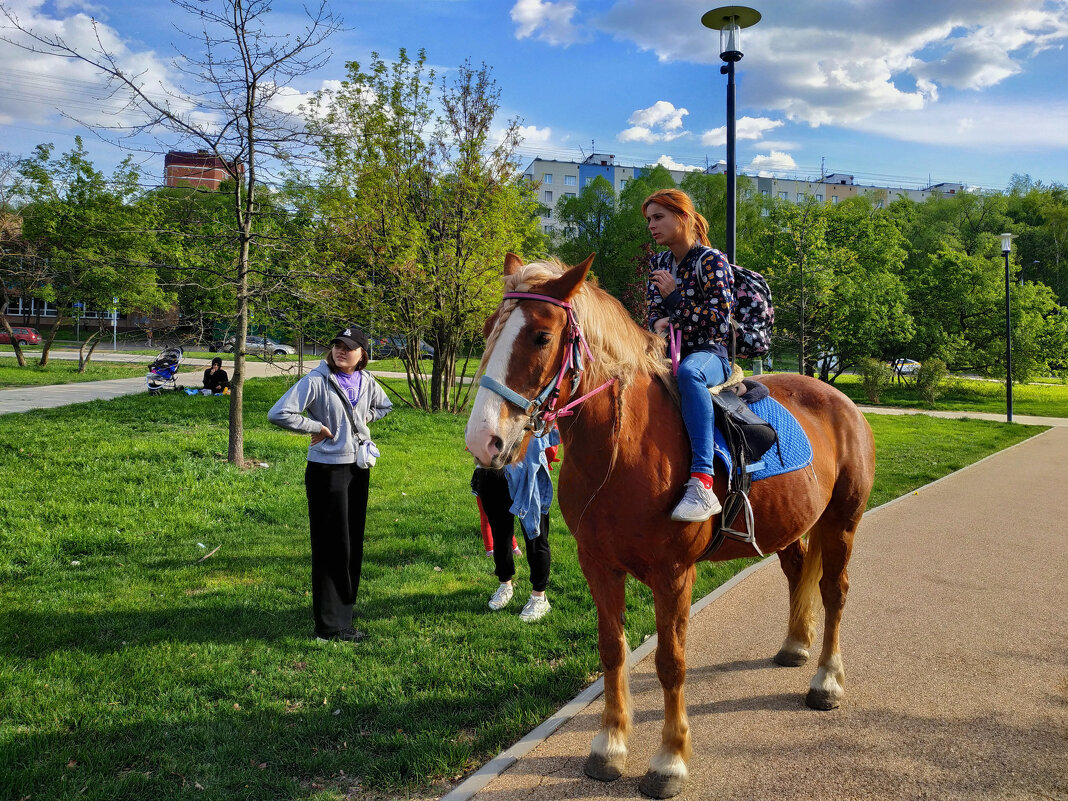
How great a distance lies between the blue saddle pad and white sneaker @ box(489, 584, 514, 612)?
2.69 metres

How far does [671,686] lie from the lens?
10.3 feet

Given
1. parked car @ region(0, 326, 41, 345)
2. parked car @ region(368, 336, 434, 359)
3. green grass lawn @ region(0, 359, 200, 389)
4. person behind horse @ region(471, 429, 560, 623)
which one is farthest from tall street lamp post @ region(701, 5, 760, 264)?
parked car @ region(0, 326, 41, 345)

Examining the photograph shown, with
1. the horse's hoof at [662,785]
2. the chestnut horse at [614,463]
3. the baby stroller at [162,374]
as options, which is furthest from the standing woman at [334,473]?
the baby stroller at [162,374]

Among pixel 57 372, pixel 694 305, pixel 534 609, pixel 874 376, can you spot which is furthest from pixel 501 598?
pixel 874 376

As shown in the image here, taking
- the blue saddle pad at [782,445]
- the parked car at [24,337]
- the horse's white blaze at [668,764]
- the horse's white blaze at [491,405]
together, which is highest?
the parked car at [24,337]

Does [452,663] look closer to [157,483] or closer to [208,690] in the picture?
[208,690]

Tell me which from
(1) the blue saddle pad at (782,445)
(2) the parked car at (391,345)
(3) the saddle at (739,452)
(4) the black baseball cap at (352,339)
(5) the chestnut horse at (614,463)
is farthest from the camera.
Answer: (2) the parked car at (391,345)

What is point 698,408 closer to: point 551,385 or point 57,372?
point 551,385

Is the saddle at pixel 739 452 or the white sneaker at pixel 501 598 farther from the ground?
the saddle at pixel 739 452

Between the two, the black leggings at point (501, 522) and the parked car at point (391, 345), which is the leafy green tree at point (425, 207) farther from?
the black leggings at point (501, 522)

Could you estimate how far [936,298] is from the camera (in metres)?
31.0

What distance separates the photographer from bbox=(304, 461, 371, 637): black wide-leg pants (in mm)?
4676

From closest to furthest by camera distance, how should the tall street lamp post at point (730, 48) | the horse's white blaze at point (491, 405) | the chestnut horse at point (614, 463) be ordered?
the horse's white blaze at point (491, 405)
the chestnut horse at point (614, 463)
the tall street lamp post at point (730, 48)

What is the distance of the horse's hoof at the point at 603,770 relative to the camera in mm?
3166
